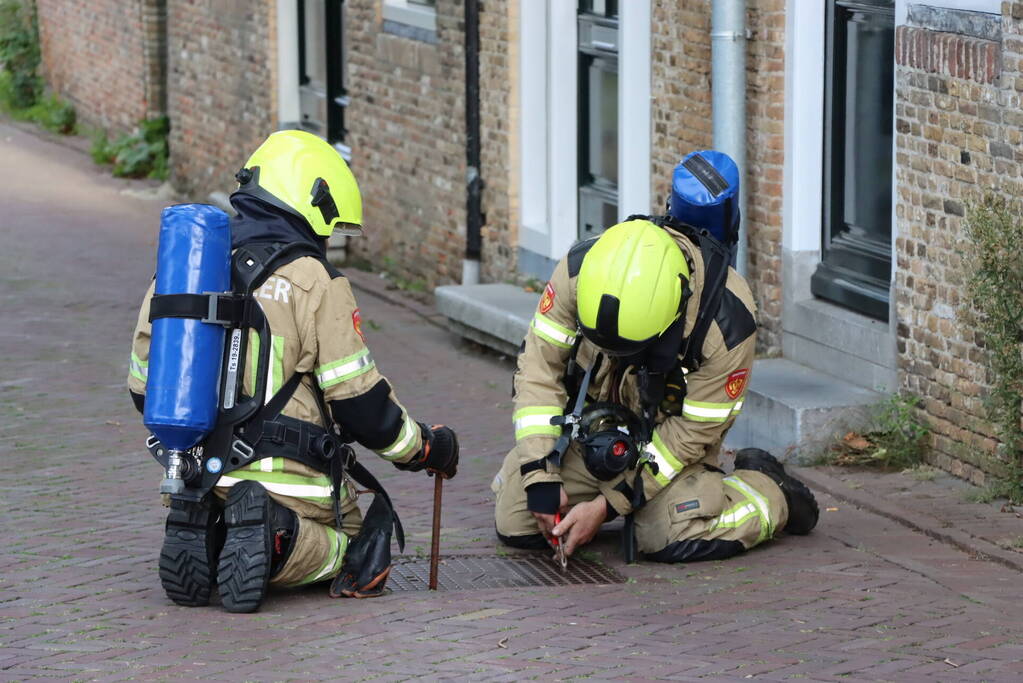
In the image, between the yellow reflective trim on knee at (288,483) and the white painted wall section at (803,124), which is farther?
the white painted wall section at (803,124)

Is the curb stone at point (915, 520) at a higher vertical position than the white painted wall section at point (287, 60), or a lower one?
lower

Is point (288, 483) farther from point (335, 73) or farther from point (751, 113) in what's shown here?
point (335, 73)

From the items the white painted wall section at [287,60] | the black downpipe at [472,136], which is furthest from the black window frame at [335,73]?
the black downpipe at [472,136]

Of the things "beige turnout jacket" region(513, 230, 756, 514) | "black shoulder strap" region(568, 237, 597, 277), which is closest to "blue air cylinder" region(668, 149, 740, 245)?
"beige turnout jacket" region(513, 230, 756, 514)

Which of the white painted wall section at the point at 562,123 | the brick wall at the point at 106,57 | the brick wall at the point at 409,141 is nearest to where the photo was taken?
the white painted wall section at the point at 562,123

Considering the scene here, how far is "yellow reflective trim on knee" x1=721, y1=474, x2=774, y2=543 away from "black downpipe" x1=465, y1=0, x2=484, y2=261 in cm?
564

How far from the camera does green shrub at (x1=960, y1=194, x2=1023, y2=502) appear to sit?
721 centimetres

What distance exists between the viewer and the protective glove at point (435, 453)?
20.1ft

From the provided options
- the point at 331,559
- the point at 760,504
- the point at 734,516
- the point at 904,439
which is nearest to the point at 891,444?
the point at 904,439

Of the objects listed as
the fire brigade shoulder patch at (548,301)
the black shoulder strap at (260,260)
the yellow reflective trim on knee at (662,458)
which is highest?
the black shoulder strap at (260,260)

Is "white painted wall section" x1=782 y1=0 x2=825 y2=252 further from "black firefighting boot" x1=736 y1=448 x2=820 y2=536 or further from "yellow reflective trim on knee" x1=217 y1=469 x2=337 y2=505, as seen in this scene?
"yellow reflective trim on knee" x1=217 y1=469 x2=337 y2=505

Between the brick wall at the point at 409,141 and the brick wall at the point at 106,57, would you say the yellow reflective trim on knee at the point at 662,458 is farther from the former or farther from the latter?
the brick wall at the point at 106,57

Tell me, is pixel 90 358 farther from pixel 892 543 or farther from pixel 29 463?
pixel 892 543

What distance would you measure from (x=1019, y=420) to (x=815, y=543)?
44.2 inches
